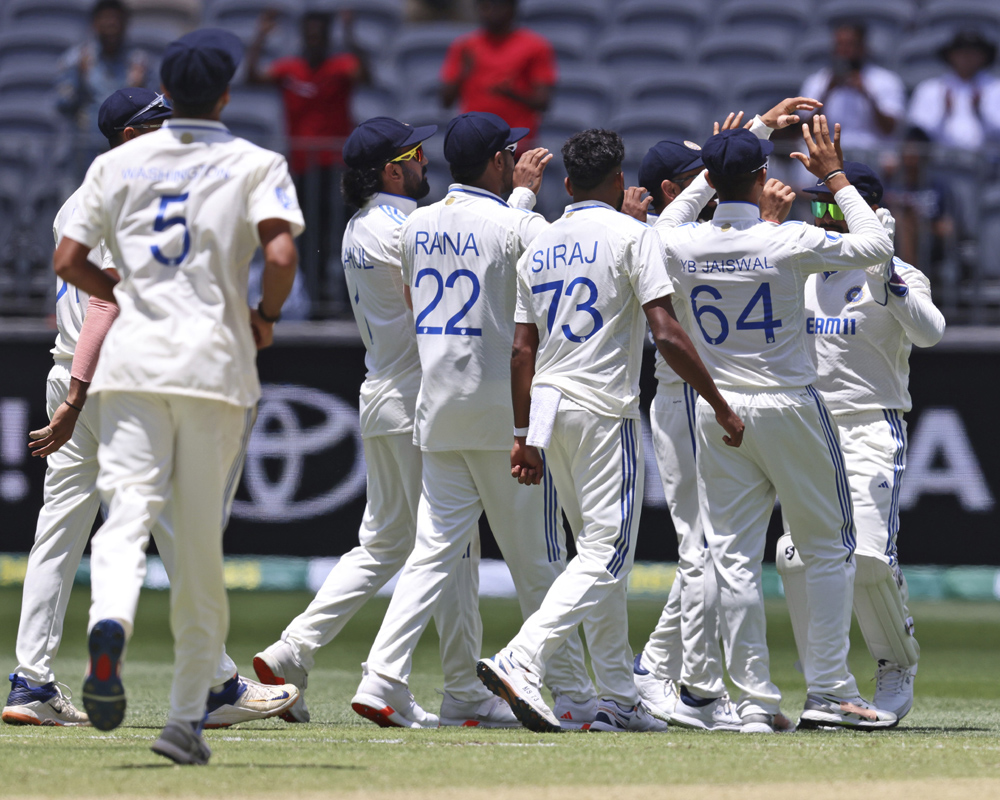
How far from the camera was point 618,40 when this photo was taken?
50.1ft

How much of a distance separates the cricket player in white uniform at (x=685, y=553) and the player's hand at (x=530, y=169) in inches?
22.7

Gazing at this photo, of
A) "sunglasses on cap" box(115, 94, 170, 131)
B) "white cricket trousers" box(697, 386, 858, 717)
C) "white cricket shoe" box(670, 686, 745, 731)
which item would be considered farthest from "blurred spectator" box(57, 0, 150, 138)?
"white cricket shoe" box(670, 686, 745, 731)

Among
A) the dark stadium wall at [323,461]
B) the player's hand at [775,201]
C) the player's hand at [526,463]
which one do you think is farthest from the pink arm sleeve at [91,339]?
the dark stadium wall at [323,461]

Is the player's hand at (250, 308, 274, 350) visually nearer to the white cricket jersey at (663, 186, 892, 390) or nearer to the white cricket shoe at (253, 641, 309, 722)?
the white cricket shoe at (253, 641, 309, 722)

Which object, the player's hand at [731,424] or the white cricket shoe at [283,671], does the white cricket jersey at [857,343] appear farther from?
the white cricket shoe at [283,671]

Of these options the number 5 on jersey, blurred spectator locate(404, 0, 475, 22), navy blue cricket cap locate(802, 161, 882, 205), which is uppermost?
blurred spectator locate(404, 0, 475, 22)

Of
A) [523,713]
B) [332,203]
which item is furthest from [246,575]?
[523,713]

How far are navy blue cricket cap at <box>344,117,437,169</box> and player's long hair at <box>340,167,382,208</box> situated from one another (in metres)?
0.03

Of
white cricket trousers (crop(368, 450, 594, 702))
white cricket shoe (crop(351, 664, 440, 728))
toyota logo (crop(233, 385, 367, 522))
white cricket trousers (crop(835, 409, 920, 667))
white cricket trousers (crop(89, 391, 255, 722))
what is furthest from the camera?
toyota logo (crop(233, 385, 367, 522))

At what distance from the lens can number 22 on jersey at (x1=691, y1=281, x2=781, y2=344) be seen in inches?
242

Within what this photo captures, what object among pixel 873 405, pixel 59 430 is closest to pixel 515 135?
pixel 873 405

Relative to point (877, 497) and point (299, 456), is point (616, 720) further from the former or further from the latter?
point (299, 456)

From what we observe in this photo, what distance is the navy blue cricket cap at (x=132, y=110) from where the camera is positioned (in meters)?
6.36

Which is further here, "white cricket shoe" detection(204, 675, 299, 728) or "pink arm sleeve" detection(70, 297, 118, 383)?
"white cricket shoe" detection(204, 675, 299, 728)
